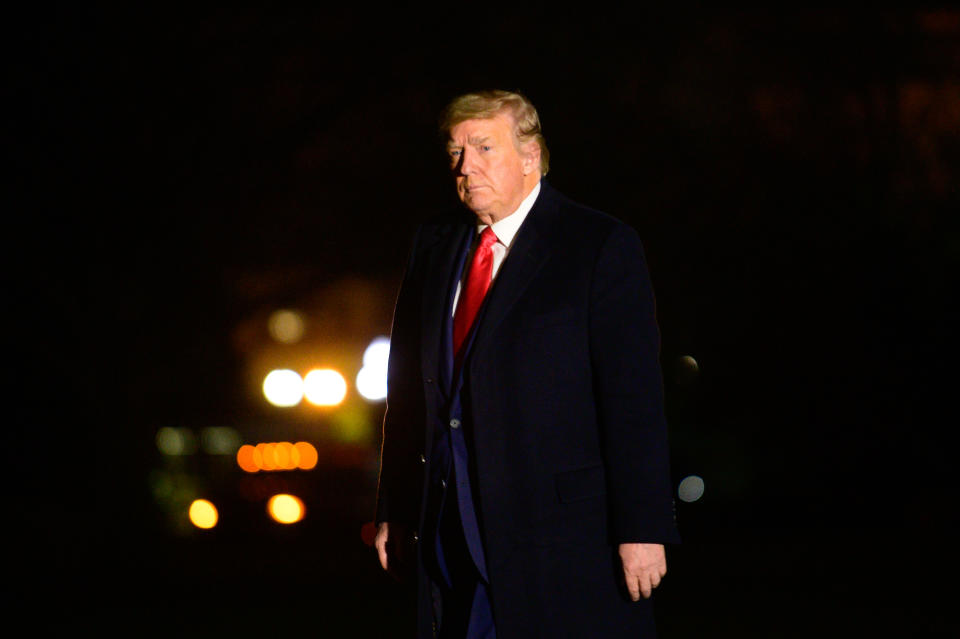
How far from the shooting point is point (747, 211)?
1452cm

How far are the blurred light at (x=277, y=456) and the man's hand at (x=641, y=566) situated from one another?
6392 mm

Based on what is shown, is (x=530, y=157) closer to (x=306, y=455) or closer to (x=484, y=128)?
(x=484, y=128)

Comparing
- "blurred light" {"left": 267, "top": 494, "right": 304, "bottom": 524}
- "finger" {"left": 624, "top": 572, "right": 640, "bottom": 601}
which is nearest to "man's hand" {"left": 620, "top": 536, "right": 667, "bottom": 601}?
"finger" {"left": 624, "top": 572, "right": 640, "bottom": 601}

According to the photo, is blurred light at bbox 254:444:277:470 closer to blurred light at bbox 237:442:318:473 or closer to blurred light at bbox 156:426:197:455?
blurred light at bbox 237:442:318:473

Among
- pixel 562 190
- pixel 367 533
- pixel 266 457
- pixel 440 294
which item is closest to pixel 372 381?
pixel 266 457

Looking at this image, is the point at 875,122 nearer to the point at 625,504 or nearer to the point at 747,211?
the point at 747,211

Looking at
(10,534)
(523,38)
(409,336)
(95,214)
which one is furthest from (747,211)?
(409,336)

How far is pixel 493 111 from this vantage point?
3443mm

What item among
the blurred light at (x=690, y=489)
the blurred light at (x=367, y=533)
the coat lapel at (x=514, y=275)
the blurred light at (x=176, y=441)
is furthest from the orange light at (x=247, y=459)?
the coat lapel at (x=514, y=275)

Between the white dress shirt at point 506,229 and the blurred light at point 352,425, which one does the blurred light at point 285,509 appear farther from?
the white dress shirt at point 506,229

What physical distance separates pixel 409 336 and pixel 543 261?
58cm

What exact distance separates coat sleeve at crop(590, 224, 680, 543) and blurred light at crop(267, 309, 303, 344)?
36.7 feet

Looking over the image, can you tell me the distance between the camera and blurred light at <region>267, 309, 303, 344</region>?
14473 mm

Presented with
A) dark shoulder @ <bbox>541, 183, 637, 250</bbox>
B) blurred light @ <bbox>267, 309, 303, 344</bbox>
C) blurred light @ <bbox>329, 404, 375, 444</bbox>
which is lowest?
blurred light @ <bbox>329, 404, 375, 444</bbox>
